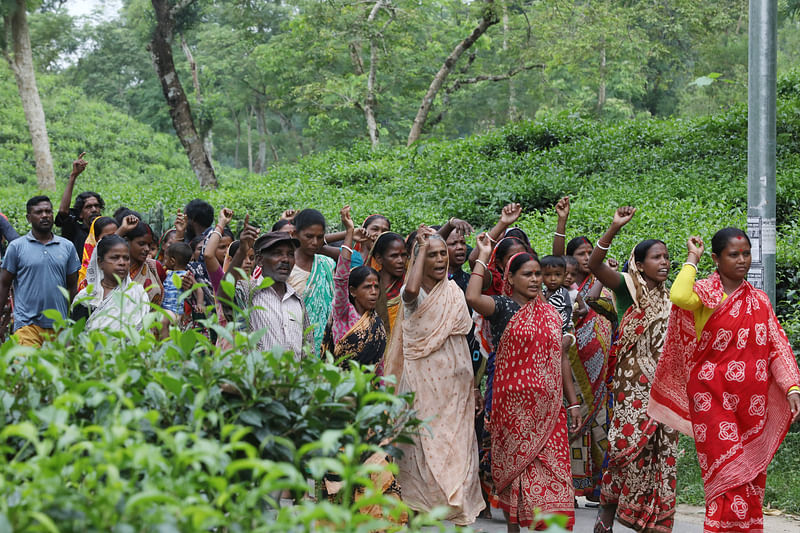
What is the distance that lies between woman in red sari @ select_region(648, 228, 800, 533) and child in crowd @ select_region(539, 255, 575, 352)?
3.59 ft

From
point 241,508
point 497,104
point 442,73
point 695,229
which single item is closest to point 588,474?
point 695,229

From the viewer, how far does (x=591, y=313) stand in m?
7.09

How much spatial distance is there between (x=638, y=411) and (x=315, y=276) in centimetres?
244

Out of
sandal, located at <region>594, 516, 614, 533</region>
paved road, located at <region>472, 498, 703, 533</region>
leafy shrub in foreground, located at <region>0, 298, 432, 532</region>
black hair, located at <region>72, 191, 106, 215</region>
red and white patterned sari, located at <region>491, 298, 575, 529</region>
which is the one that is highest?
black hair, located at <region>72, 191, 106, 215</region>

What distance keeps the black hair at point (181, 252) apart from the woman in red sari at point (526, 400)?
2.72 meters

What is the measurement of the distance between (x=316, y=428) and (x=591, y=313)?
4.32 m

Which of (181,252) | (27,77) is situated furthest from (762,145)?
(27,77)

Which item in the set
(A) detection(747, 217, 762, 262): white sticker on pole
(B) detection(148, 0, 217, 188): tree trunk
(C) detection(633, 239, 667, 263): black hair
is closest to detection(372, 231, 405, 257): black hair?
(C) detection(633, 239, 667, 263): black hair

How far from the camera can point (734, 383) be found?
5.41 meters

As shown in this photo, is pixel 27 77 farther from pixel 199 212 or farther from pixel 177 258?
pixel 177 258

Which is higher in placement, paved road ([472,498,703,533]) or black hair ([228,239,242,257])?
black hair ([228,239,242,257])

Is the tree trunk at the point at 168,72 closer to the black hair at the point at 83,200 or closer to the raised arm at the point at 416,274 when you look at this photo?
the black hair at the point at 83,200

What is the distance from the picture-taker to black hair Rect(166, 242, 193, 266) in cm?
745

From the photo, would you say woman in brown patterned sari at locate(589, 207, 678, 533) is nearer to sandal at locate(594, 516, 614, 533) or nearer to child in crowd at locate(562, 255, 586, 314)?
sandal at locate(594, 516, 614, 533)
